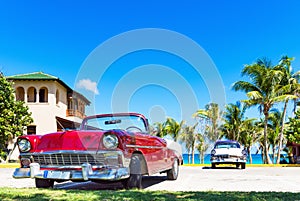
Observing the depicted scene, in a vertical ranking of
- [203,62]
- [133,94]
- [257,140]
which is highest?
[203,62]

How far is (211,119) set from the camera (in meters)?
32.9

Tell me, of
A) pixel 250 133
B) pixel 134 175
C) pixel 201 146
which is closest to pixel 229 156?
pixel 134 175

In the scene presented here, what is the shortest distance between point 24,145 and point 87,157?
143 centimetres

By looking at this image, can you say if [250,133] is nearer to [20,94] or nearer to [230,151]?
[230,151]

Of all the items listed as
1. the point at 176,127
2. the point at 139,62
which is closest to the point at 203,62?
the point at 139,62

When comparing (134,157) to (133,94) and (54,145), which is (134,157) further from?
(133,94)

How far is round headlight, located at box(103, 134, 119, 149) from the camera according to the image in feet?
19.0

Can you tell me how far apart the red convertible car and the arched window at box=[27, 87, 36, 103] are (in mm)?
22334

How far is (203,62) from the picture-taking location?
10719 millimetres

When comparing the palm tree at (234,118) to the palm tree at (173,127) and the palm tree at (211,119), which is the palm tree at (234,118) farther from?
the palm tree at (173,127)

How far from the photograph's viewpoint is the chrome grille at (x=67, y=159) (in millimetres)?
5805

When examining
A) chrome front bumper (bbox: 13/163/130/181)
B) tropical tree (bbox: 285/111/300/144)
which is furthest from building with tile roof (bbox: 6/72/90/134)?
chrome front bumper (bbox: 13/163/130/181)

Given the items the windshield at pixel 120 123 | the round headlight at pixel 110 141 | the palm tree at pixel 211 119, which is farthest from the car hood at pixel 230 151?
the palm tree at pixel 211 119

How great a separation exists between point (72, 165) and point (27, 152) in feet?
3.48
